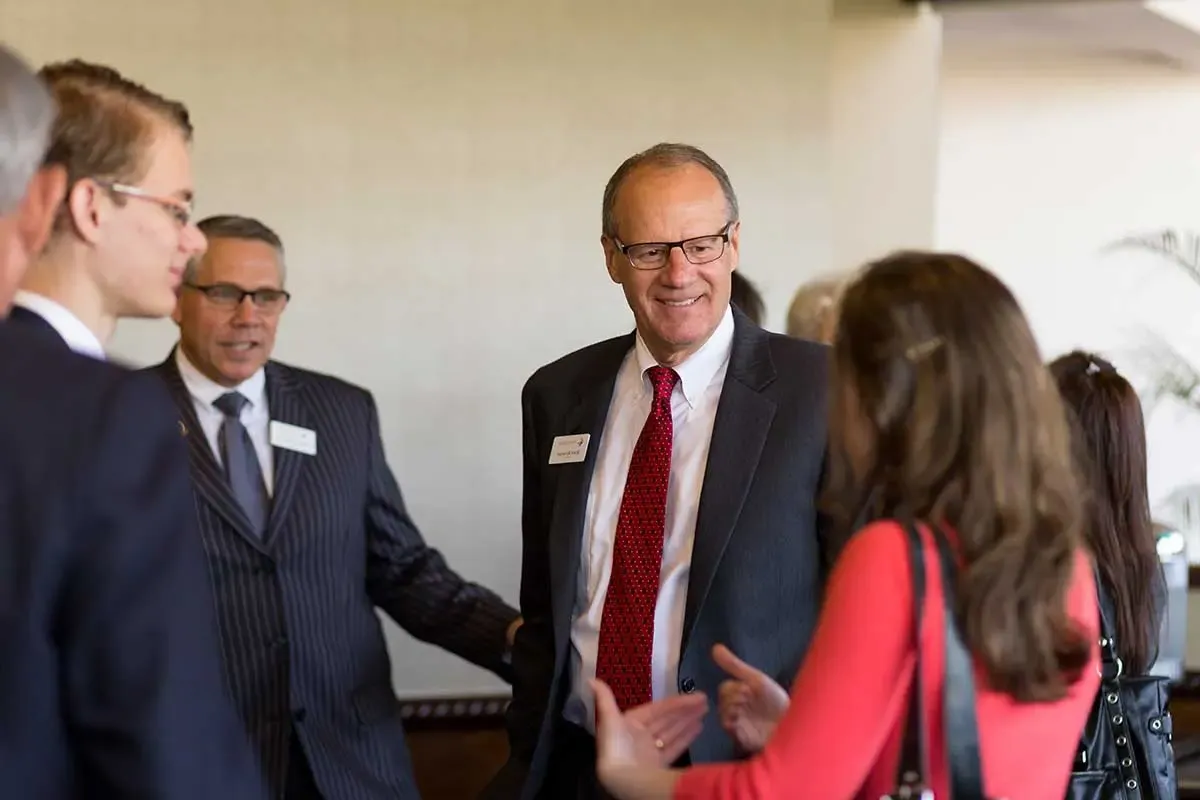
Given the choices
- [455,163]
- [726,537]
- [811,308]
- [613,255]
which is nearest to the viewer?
[726,537]

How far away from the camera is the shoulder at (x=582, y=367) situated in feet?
9.43

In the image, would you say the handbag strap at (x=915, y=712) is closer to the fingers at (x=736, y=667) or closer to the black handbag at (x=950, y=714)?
the black handbag at (x=950, y=714)

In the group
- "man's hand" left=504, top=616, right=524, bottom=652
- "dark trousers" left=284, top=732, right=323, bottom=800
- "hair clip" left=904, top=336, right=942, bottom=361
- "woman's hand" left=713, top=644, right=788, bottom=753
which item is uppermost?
"hair clip" left=904, top=336, right=942, bottom=361

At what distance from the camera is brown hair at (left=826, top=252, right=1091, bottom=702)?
61.6 inches

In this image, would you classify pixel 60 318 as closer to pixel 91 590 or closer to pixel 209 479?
pixel 91 590

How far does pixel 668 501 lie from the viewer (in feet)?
8.55

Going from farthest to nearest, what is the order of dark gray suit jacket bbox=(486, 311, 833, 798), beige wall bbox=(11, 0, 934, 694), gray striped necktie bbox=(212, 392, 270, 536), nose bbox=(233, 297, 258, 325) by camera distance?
beige wall bbox=(11, 0, 934, 694) < nose bbox=(233, 297, 258, 325) < gray striped necktie bbox=(212, 392, 270, 536) < dark gray suit jacket bbox=(486, 311, 833, 798)

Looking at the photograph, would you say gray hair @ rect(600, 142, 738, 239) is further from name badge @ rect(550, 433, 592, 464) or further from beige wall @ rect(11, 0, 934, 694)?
beige wall @ rect(11, 0, 934, 694)

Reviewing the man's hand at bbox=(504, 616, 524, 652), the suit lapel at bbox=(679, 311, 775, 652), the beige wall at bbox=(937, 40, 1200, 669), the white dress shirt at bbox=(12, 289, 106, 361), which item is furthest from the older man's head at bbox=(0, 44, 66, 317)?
the beige wall at bbox=(937, 40, 1200, 669)

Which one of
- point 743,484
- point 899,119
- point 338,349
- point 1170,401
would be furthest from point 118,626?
point 1170,401

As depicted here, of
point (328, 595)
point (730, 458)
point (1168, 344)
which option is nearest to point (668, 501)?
point (730, 458)

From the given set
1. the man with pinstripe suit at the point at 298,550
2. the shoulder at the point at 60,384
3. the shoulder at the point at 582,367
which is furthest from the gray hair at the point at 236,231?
the shoulder at the point at 60,384

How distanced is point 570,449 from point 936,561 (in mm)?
1266

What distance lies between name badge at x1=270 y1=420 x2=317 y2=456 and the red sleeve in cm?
177
